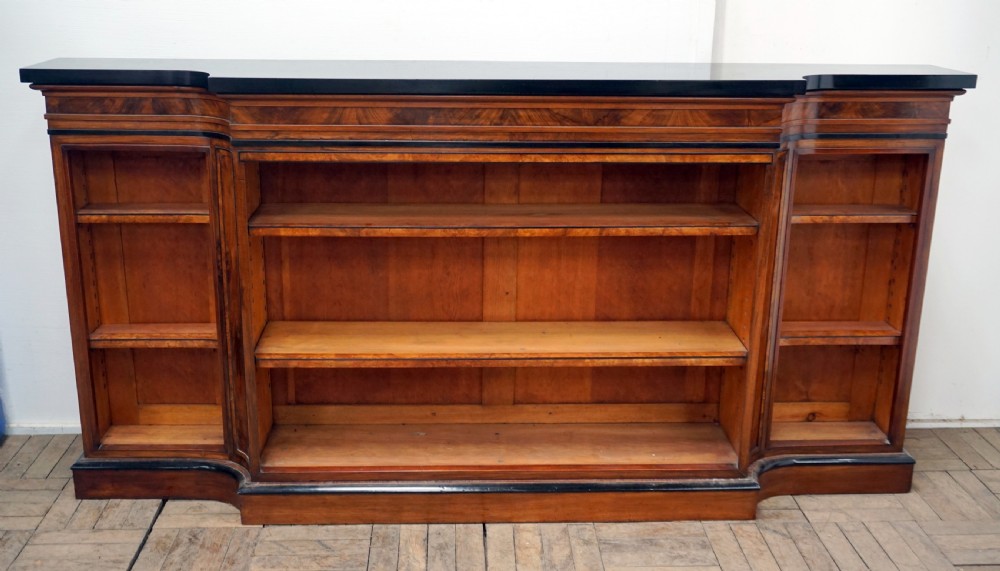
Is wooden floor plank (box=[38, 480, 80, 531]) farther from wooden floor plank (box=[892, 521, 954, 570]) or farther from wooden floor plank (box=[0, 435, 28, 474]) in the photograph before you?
wooden floor plank (box=[892, 521, 954, 570])

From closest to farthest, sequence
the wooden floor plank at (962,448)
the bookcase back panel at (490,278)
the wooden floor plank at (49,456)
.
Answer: the bookcase back panel at (490,278)
the wooden floor plank at (49,456)
the wooden floor plank at (962,448)

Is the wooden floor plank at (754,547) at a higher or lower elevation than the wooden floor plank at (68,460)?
lower

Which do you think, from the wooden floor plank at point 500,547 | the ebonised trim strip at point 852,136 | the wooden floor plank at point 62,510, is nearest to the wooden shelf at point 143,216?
the wooden floor plank at point 62,510

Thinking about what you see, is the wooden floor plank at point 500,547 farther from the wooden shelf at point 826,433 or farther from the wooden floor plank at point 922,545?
the wooden floor plank at point 922,545

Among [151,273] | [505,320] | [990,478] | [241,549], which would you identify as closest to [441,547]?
[241,549]

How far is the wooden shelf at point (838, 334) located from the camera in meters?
2.84

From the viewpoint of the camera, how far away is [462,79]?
7.84 feet

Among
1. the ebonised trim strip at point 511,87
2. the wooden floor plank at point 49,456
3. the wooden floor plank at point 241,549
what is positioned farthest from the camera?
the wooden floor plank at point 49,456

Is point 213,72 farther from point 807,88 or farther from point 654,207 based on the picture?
point 807,88

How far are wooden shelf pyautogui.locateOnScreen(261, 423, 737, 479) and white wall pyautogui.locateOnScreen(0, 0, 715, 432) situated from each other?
3.82 feet

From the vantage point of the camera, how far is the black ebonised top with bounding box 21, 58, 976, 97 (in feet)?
7.82

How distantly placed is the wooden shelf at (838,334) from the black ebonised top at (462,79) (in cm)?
79

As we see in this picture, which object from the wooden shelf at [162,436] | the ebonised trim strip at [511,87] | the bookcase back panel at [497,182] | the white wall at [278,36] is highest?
the white wall at [278,36]

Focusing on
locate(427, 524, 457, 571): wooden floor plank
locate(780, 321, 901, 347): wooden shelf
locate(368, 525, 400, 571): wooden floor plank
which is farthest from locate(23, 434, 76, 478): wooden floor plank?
locate(780, 321, 901, 347): wooden shelf
